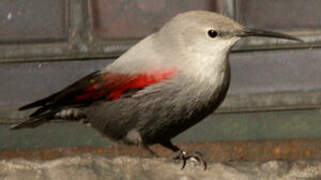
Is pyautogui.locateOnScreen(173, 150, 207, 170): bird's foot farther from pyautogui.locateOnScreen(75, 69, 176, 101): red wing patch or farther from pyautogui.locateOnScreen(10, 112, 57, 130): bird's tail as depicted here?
pyautogui.locateOnScreen(10, 112, 57, 130): bird's tail

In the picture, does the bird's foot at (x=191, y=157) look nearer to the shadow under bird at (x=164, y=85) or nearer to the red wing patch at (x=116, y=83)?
the shadow under bird at (x=164, y=85)

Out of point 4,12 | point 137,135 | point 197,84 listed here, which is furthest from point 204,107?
point 4,12

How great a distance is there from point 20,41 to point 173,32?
144cm

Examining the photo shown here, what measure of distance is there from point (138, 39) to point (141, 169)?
1.40 m

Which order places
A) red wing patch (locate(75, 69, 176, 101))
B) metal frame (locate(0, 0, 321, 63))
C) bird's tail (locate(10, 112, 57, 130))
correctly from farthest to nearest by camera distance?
metal frame (locate(0, 0, 321, 63)) < bird's tail (locate(10, 112, 57, 130)) < red wing patch (locate(75, 69, 176, 101))

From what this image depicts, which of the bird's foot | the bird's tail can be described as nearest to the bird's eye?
the bird's foot

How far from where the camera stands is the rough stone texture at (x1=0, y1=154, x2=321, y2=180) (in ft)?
6.24

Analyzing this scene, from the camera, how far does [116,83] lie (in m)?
2.07

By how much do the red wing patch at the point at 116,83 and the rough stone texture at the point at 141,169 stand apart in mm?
201

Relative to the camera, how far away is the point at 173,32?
2.06 metres

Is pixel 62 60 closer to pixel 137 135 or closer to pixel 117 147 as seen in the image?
pixel 117 147

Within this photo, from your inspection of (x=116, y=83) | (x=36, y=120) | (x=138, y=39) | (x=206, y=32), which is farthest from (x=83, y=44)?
(x=206, y=32)

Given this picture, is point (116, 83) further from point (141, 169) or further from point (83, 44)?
point (83, 44)

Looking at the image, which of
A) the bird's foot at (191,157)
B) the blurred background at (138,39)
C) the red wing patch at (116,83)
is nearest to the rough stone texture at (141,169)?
the bird's foot at (191,157)
